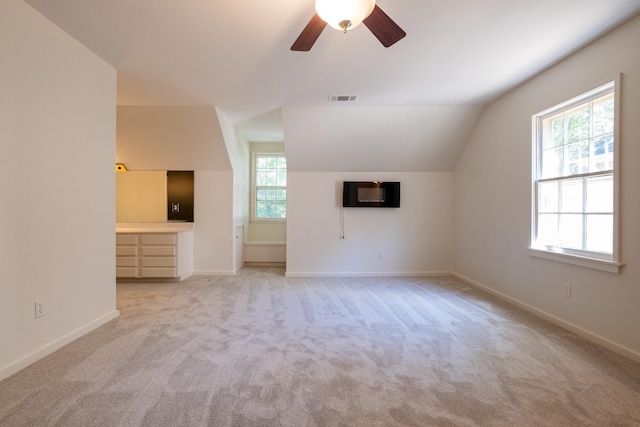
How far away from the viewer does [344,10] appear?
150cm

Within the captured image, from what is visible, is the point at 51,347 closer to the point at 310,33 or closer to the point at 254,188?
the point at 310,33

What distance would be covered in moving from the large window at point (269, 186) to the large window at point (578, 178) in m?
4.48

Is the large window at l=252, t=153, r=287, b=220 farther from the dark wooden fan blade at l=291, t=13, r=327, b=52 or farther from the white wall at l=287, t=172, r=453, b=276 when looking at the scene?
the dark wooden fan blade at l=291, t=13, r=327, b=52

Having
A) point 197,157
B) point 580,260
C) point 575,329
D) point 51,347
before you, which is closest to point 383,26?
point 580,260

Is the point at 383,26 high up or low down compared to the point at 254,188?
up

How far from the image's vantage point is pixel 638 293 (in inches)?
83.0

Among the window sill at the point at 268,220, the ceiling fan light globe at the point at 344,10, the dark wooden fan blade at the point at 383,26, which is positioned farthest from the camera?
the window sill at the point at 268,220

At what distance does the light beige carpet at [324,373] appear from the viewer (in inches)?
60.1

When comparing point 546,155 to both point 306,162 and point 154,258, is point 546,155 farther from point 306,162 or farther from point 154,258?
point 154,258

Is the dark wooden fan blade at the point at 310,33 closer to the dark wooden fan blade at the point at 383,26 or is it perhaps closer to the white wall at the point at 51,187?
the dark wooden fan blade at the point at 383,26

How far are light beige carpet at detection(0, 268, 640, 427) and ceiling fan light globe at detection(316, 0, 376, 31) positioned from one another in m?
2.14

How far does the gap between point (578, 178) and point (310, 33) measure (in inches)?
108

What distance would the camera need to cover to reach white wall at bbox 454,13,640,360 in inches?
85.3

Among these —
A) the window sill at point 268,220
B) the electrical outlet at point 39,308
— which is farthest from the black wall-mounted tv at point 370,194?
the electrical outlet at point 39,308
